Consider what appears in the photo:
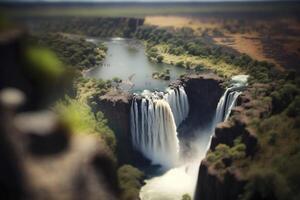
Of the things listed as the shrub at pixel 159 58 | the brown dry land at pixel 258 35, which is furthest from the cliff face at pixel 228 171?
the shrub at pixel 159 58

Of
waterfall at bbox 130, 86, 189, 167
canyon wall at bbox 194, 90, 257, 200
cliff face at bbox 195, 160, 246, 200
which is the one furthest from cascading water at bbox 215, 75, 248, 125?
cliff face at bbox 195, 160, 246, 200

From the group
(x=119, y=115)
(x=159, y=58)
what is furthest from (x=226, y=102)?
(x=159, y=58)

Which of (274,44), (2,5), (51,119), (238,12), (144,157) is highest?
(2,5)

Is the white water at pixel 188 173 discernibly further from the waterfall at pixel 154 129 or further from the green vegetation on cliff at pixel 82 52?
the green vegetation on cliff at pixel 82 52

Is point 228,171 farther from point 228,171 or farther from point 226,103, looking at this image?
point 226,103

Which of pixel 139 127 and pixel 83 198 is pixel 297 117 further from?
pixel 83 198

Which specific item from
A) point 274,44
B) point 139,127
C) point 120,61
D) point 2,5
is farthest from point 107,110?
point 274,44

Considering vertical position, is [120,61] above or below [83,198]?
below
